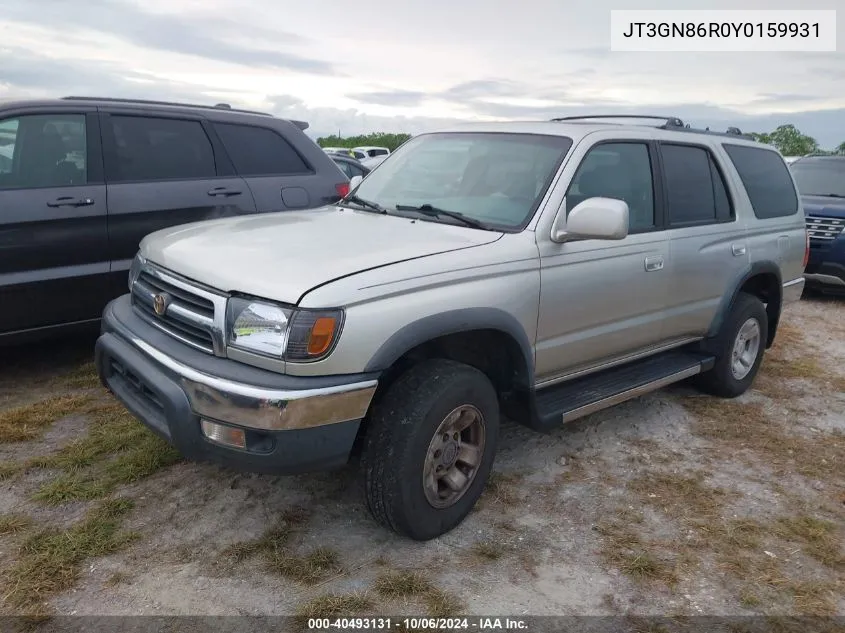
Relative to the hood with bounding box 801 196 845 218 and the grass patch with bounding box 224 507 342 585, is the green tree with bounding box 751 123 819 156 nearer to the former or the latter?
the hood with bounding box 801 196 845 218

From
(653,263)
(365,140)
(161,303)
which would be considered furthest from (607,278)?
(365,140)

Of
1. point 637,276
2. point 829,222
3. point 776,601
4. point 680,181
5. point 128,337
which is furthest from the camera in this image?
point 829,222

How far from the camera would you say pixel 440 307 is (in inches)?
116

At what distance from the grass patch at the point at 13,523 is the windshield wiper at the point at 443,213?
7.56 feet

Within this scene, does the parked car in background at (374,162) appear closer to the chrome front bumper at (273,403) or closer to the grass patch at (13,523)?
the chrome front bumper at (273,403)

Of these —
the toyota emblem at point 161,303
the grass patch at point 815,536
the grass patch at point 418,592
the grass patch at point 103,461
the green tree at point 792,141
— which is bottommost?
the grass patch at point 815,536

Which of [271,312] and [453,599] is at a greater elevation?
[271,312]

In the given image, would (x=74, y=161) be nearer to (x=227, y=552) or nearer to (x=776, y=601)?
(x=227, y=552)

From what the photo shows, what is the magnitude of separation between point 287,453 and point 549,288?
58.8 inches

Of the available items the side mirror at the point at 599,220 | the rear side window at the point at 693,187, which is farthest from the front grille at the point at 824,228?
the side mirror at the point at 599,220

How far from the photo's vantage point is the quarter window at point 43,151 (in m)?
4.48

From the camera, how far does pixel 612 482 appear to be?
12.5ft

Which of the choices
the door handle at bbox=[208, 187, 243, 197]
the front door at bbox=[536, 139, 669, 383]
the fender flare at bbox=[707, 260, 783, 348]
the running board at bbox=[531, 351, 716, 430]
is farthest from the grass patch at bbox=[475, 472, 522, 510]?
the door handle at bbox=[208, 187, 243, 197]

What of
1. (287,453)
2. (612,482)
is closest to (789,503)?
(612,482)
